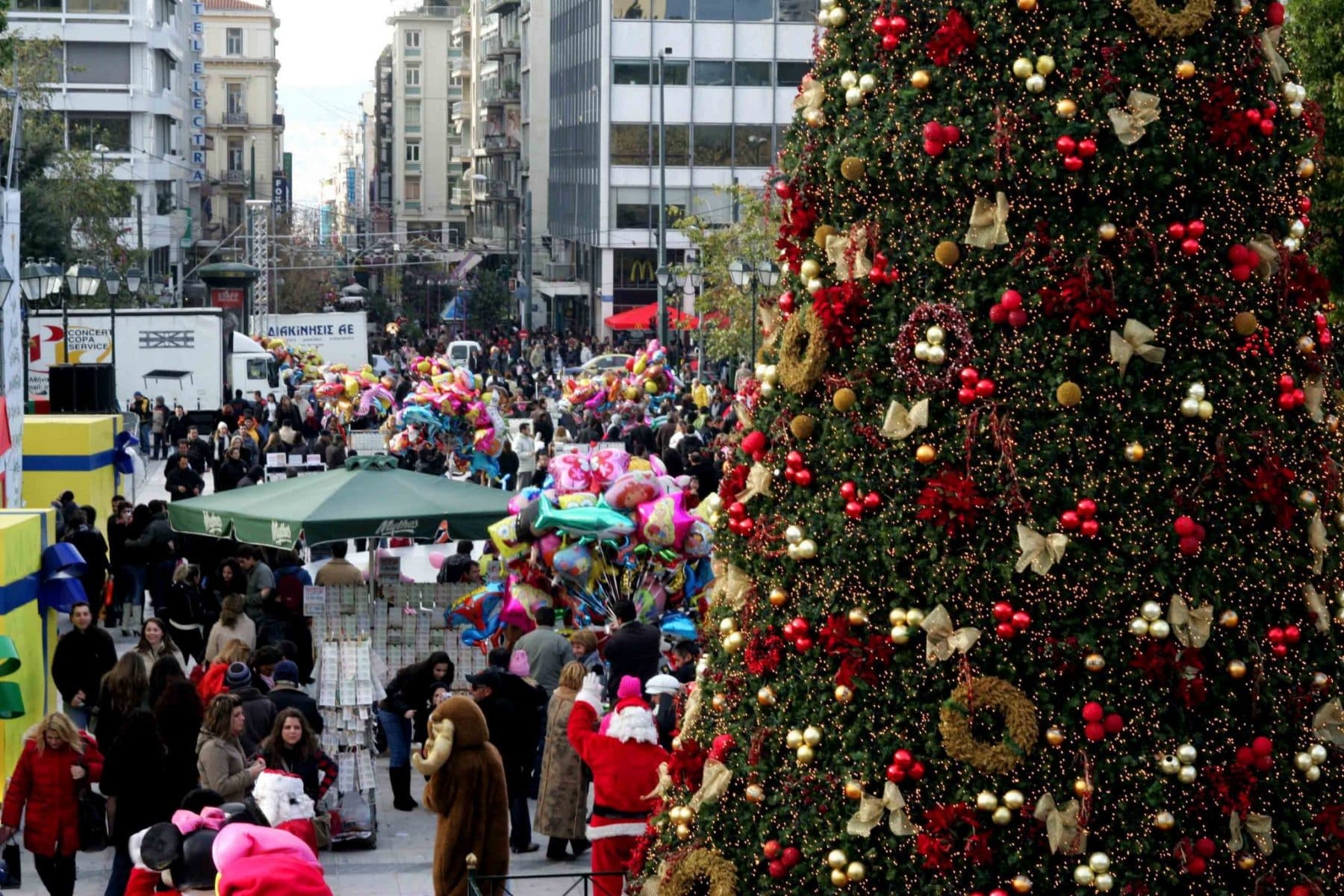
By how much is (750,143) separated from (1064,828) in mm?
62523

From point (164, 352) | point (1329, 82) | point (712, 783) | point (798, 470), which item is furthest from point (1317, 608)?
point (164, 352)

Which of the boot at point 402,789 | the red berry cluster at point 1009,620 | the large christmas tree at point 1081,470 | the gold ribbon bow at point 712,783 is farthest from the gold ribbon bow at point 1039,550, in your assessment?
the boot at point 402,789

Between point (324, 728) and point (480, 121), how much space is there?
111970 millimetres

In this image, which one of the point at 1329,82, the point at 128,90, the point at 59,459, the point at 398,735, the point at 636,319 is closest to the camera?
the point at 398,735

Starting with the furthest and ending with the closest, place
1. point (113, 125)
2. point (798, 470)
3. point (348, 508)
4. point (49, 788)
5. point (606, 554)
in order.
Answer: point (113, 125)
point (348, 508)
point (606, 554)
point (49, 788)
point (798, 470)

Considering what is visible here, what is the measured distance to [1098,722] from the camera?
7.32m

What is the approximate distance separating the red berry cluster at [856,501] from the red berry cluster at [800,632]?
0.45 metres

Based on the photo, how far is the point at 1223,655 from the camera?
7426 millimetres

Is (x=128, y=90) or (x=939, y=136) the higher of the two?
(x=128, y=90)

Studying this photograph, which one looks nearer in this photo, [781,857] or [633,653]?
[781,857]

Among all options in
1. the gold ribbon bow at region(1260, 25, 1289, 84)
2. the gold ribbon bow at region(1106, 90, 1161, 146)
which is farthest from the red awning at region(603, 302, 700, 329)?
the gold ribbon bow at region(1106, 90, 1161, 146)

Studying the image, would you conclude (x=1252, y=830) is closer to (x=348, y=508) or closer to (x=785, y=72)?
(x=348, y=508)

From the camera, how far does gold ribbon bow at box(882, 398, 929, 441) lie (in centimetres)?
749

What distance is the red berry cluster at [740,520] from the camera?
8.20m
